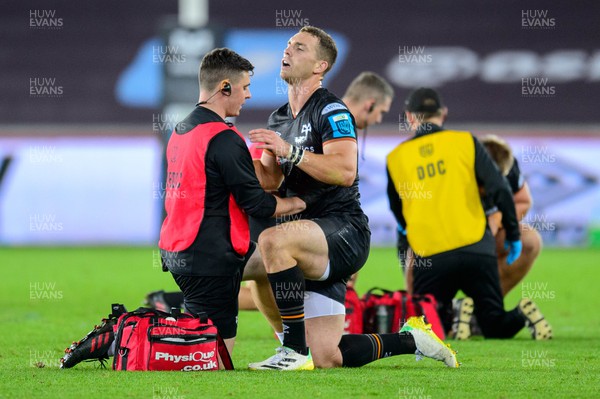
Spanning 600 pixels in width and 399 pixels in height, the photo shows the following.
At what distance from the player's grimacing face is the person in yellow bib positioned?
2149 millimetres

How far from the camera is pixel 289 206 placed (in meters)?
5.70

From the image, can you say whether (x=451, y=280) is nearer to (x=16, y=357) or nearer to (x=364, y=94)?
(x=364, y=94)

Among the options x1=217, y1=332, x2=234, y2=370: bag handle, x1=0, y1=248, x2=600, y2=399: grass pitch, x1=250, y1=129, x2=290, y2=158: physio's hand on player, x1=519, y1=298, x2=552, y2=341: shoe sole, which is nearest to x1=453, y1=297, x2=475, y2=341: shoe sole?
x1=0, y1=248, x2=600, y2=399: grass pitch

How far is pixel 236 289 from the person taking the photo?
18.8ft

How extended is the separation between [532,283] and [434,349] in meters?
6.78

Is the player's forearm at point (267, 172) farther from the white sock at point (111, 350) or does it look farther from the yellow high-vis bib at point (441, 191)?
the yellow high-vis bib at point (441, 191)

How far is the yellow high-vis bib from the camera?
7871 millimetres

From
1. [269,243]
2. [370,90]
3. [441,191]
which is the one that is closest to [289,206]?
[269,243]

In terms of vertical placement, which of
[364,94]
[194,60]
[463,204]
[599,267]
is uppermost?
[194,60]

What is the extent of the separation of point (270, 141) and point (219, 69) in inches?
23.3

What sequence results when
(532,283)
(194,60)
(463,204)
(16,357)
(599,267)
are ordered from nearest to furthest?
(16,357)
(463,204)
(532,283)
(599,267)
(194,60)

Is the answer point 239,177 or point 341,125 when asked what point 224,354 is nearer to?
point 239,177

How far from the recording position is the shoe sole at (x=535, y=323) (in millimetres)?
7699

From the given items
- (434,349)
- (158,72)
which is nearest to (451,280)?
(434,349)
